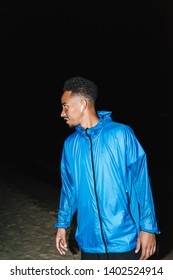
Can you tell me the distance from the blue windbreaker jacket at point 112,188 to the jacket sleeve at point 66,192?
0.08 metres

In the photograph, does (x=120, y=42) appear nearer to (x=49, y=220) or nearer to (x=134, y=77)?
(x=134, y=77)

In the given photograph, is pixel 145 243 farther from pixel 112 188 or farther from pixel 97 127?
pixel 97 127

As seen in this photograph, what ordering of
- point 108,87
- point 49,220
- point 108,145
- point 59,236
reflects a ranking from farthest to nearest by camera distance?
1. point 108,87
2. point 49,220
3. point 59,236
4. point 108,145

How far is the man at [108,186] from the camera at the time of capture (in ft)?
6.07

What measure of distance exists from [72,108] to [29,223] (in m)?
4.00

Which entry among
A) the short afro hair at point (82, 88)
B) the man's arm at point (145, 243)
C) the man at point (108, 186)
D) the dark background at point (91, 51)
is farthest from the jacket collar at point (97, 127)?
the dark background at point (91, 51)

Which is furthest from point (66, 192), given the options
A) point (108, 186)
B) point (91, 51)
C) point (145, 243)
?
point (91, 51)

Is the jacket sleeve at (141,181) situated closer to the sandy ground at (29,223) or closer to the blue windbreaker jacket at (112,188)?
the blue windbreaker jacket at (112,188)

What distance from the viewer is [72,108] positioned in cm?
199

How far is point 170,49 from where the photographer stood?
51.8 metres

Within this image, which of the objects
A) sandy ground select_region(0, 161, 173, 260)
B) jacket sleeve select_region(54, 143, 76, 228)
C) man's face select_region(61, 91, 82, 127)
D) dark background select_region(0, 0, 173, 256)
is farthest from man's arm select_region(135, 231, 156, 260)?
dark background select_region(0, 0, 173, 256)

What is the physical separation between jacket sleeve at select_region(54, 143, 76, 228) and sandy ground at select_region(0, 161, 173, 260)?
90.7 inches
